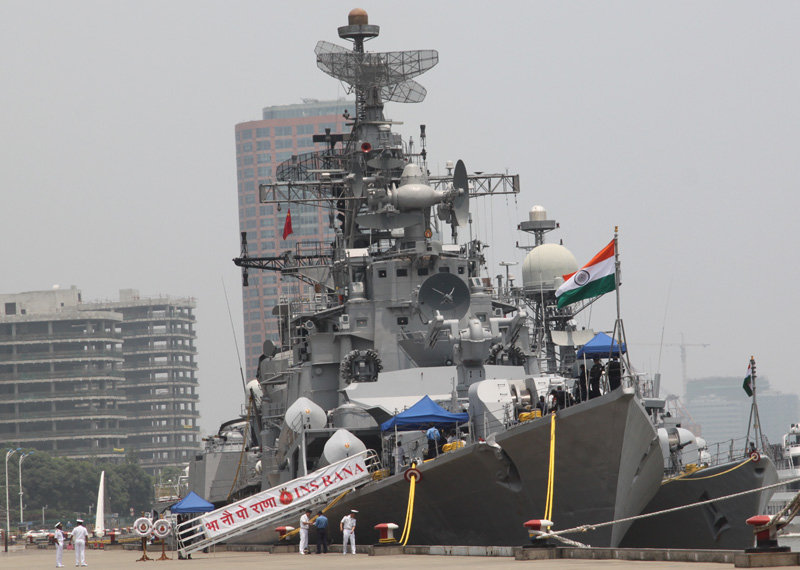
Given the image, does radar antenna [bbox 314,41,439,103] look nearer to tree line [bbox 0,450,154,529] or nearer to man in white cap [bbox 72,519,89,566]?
man in white cap [bbox 72,519,89,566]

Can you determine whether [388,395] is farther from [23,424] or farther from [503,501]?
[23,424]

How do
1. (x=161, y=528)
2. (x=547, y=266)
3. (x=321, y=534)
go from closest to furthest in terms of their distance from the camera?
(x=321, y=534) → (x=161, y=528) → (x=547, y=266)

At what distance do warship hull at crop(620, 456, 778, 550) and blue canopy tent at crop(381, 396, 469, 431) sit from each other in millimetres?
4475

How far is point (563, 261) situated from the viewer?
4438cm

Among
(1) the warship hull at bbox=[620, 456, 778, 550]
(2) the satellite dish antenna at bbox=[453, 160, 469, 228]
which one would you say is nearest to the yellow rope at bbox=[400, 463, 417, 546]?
(1) the warship hull at bbox=[620, 456, 778, 550]

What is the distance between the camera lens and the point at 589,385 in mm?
21156

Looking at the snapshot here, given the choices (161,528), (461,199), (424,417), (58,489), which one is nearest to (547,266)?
(461,199)

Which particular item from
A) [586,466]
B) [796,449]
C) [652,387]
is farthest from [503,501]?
[796,449]

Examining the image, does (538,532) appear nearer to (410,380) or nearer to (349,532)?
(349,532)

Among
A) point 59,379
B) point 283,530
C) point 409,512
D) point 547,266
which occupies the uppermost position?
point 547,266

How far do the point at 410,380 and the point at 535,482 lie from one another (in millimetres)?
7002

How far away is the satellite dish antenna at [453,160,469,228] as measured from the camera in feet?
102

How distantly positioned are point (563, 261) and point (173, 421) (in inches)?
3634

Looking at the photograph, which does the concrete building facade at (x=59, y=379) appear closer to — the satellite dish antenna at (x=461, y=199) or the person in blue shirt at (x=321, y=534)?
the satellite dish antenna at (x=461, y=199)
